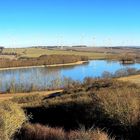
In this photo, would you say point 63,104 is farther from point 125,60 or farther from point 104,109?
point 125,60

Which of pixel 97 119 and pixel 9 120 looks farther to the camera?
pixel 97 119

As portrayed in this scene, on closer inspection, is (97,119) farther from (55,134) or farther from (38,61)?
(38,61)

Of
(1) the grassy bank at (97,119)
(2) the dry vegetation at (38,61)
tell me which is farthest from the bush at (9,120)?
(2) the dry vegetation at (38,61)

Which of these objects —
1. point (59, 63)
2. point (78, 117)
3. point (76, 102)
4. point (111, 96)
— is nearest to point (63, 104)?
point (76, 102)

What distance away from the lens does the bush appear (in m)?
15.5

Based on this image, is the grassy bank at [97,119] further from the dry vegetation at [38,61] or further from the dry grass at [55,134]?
the dry vegetation at [38,61]

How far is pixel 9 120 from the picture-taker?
54.0 ft

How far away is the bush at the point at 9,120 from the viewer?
15.5 metres

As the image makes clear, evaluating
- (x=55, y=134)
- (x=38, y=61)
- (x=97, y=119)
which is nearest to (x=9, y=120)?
(x=55, y=134)

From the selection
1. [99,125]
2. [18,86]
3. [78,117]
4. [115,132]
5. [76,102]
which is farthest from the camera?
[18,86]

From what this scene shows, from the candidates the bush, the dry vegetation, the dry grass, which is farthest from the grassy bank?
the dry vegetation

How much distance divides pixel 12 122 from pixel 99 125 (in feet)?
15.2

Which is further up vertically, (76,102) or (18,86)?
(76,102)

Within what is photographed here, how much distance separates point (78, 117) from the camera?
21.5m
